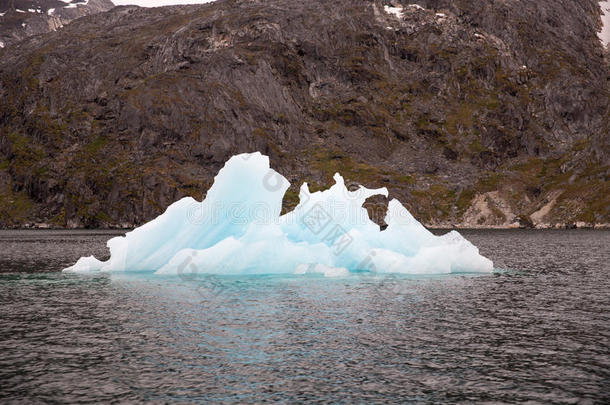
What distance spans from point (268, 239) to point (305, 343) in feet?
78.4

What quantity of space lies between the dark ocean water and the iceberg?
5105mm

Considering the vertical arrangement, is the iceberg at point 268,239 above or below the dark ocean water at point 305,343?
above

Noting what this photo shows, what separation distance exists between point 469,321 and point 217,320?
39.3ft

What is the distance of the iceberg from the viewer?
46.7 m

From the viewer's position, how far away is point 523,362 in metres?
20.1

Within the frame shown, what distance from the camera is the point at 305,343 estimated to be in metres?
22.9

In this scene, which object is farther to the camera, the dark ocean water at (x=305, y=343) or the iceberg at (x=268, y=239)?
the iceberg at (x=268, y=239)

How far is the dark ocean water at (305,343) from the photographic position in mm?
16781

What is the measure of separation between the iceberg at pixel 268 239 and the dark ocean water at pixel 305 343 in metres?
5.10

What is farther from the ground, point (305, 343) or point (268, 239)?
point (268, 239)

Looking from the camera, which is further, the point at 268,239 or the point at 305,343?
the point at 268,239

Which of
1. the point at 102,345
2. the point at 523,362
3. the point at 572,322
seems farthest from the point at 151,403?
the point at 572,322

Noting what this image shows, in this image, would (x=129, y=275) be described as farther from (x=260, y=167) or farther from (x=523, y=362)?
(x=523, y=362)

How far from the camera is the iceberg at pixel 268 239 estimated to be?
153 feet
